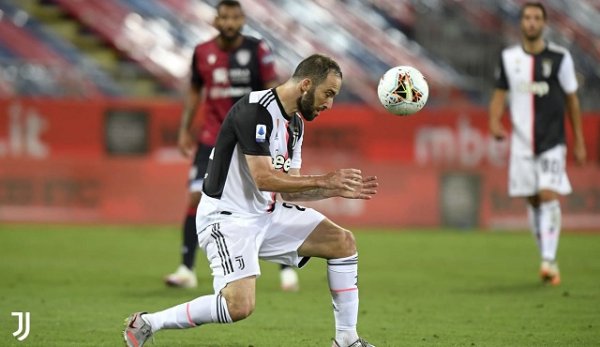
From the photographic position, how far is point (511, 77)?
1135cm

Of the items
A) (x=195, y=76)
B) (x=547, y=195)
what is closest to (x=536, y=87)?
(x=547, y=195)

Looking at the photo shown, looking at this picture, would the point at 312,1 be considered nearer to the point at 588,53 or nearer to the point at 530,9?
the point at 588,53

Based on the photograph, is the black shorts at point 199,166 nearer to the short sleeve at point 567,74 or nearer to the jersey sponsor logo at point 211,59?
the jersey sponsor logo at point 211,59

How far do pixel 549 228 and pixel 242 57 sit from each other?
322 cm

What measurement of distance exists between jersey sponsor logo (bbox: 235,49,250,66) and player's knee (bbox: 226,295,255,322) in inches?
169

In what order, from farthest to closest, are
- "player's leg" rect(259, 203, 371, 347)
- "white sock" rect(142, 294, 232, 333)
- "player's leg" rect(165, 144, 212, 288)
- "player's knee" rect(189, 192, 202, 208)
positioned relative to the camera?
"player's knee" rect(189, 192, 202, 208) < "player's leg" rect(165, 144, 212, 288) < "player's leg" rect(259, 203, 371, 347) < "white sock" rect(142, 294, 232, 333)

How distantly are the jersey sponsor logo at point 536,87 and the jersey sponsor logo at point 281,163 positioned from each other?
4896mm

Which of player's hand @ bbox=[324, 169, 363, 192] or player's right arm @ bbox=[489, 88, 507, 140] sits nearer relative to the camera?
player's hand @ bbox=[324, 169, 363, 192]

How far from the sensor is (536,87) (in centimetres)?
1134

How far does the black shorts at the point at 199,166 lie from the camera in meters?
10.6

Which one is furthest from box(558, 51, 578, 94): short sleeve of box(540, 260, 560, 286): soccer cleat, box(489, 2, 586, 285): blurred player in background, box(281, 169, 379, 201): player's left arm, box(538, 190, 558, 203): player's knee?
box(281, 169, 379, 201): player's left arm

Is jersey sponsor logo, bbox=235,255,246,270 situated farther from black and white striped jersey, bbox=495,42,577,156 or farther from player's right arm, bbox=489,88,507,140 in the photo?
black and white striped jersey, bbox=495,42,577,156

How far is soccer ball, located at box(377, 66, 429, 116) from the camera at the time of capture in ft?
24.2

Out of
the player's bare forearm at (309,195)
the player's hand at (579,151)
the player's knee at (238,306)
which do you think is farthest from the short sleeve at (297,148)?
the player's hand at (579,151)
